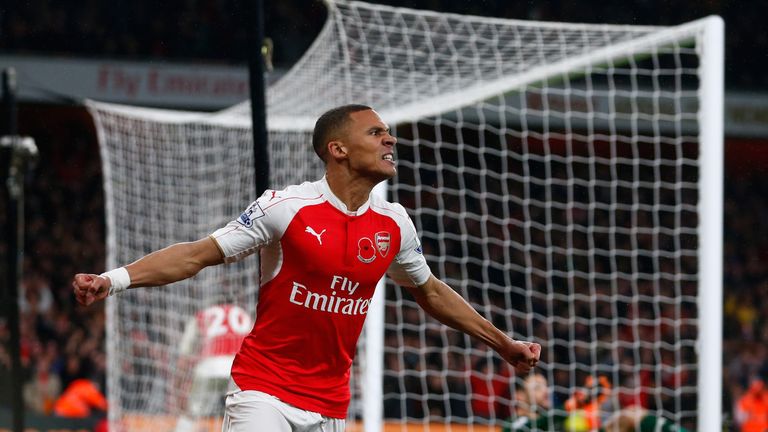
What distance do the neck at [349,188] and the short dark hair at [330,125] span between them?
0.37 ft

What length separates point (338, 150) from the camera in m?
3.93

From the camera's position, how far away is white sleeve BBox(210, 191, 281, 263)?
371 centimetres

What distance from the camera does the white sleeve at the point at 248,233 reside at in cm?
371

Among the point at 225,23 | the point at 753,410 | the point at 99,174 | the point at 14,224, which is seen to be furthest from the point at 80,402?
the point at 225,23

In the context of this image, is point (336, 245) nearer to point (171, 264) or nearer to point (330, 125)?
point (330, 125)

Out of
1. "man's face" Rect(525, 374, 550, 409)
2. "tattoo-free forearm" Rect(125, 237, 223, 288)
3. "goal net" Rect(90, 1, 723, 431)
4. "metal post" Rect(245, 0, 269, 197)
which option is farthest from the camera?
"man's face" Rect(525, 374, 550, 409)

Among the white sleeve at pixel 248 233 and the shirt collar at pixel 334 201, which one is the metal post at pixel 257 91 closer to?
the shirt collar at pixel 334 201

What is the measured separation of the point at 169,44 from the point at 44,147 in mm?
2763

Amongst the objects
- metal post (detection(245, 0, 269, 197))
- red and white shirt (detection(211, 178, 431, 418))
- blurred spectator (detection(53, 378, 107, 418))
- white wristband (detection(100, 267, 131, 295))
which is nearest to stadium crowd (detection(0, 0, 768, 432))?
blurred spectator (detection(53, 378, 107, 418))

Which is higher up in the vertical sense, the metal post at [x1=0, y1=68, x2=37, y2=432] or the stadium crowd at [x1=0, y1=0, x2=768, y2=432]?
the stadium crowd at [x1=0, y1=0, x2=768, y2=432]

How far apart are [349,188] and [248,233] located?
0.39 metres

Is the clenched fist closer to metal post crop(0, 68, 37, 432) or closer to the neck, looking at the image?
the neck

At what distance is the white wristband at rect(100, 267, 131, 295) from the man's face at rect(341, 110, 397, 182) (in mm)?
852

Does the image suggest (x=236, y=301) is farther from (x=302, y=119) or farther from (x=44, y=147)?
(x=44, y=147)
